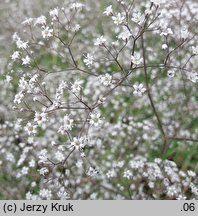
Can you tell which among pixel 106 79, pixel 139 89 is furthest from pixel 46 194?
pixel 139 89

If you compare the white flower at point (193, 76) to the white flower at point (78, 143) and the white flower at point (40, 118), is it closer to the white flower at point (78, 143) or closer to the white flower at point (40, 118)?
the white flower at point (78, 143)

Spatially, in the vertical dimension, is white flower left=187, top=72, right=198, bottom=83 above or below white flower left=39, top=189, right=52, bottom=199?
above

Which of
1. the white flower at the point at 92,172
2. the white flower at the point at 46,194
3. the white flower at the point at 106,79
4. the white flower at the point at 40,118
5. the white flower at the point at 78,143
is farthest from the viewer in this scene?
the white flower at the point at 46,194

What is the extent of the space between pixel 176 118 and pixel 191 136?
35 cm

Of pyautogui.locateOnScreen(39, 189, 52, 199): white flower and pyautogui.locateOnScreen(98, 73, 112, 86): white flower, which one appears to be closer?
pyautogui.locateOnScreen(98, 73, 112, 86): white flower

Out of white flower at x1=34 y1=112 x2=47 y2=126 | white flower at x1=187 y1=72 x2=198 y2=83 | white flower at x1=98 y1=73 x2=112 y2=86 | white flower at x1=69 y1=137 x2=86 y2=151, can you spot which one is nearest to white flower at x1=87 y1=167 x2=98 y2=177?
white flower at x1=69 y1=137 x2=86 y2=151

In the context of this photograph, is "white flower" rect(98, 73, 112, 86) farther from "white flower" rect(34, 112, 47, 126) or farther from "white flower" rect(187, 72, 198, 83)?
"white flower" rect(187, 72, 198, 83)

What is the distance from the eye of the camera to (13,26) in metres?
7.96

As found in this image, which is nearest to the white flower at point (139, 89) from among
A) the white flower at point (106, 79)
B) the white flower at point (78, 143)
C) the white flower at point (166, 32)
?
the white flower at point (106, 79)

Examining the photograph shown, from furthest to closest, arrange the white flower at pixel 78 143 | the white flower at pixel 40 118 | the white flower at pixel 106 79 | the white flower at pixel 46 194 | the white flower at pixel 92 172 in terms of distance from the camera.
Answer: the white flower at pixel 46 194 < the white flower at pixel 92 172 < the white flower at pixel 106 79 < the white flower at pixel 40 118 < the white flower at pixel 78 143

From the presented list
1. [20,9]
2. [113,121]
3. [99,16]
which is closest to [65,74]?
[113,121]

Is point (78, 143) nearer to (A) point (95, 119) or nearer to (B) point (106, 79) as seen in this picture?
(A) point (95, 119)

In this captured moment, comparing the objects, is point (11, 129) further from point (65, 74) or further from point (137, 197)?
point (137, 197)

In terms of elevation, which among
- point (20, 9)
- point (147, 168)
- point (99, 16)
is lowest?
point (147, 168)
